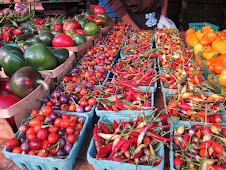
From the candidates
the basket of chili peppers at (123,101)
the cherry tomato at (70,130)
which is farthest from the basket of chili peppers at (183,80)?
the cherry tomato at (70,130)

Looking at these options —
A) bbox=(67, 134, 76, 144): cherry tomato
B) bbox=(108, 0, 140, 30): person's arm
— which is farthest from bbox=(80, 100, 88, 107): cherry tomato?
bbox=(108, 0, 140, 30): person's arm

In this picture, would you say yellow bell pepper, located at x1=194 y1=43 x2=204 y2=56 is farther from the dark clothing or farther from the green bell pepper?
the dark clothing

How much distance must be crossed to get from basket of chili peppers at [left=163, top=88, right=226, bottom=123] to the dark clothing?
3286 millimetres

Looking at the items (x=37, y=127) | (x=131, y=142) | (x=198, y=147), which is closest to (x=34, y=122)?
(x=37, y=127)

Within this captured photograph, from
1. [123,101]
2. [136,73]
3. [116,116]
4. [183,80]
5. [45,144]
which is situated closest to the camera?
[45,144]

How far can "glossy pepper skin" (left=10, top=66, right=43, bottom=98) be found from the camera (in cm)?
139

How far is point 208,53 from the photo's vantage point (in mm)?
2002

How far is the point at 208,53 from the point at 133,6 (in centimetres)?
283

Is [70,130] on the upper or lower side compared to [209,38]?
lower

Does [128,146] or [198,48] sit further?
[198,48]

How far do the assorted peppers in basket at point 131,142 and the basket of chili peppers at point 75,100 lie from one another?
0.27 metres

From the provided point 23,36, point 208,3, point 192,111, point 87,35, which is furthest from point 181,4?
Result: point 192,111

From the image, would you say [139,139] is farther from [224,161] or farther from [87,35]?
[87,35]

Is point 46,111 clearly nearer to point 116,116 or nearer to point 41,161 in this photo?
point 41,161
